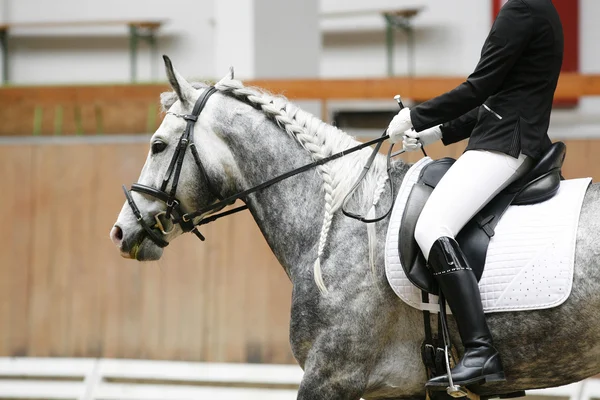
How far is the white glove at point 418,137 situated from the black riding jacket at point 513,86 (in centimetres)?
6

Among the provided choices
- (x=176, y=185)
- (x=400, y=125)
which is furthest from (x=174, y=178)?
(x=400, y=125)

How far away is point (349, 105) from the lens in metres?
6.43

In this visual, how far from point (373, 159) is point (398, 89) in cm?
292

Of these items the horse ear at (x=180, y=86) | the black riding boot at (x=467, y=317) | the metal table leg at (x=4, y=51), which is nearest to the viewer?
the black riding boot at (x=467, y=317)

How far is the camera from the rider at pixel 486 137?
2.65 metres

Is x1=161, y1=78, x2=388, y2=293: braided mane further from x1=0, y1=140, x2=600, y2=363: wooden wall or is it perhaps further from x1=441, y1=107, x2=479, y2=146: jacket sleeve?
x1=0, y1=140, x2=600, y2=363: wooden wall

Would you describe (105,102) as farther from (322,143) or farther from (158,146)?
(322,143)

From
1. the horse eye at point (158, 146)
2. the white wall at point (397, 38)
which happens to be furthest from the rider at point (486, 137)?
the white wall at point (397, 38)

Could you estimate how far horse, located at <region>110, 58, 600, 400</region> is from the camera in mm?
2717

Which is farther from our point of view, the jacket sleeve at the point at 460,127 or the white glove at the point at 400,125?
the jacket sleeve at the point at 460,127

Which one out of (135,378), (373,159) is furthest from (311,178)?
(135,378)

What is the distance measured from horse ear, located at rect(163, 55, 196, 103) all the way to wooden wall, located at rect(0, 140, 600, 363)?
2.63 m

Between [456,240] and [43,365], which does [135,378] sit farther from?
[456,240]

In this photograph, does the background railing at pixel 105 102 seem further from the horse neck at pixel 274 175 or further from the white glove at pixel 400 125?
the white glove at pixel 400 125
